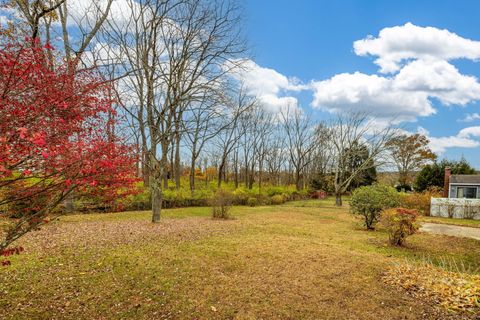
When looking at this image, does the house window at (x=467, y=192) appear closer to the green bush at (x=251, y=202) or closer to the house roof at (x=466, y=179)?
the house roof at (x=466, y=179)

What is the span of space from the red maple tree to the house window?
31505 millimetres

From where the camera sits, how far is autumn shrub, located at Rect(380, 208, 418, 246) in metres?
8.27

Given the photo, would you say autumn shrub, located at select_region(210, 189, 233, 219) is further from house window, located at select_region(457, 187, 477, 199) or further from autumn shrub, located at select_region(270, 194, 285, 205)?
house window, located at select_region(457, 187, 477, 199)

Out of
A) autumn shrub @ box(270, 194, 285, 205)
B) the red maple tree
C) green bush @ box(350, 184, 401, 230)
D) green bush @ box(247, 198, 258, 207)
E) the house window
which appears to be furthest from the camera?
the house window

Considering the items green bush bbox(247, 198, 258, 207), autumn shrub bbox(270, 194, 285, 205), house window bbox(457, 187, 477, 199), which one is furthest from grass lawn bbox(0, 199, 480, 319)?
house window bbox(457, 187, 477, 199)

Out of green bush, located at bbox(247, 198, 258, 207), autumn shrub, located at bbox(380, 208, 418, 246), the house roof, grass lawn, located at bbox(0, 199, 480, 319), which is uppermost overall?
the house roof

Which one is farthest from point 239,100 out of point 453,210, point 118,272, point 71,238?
point 118,272

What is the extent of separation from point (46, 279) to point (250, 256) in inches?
154

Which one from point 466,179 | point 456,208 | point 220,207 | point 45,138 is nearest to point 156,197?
point 220,207

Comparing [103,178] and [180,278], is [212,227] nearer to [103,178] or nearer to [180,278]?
[180,278]

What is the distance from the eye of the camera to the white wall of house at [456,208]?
698 inches

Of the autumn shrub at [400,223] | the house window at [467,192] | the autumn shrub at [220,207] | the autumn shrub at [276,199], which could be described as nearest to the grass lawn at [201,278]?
the autumn shrub at [400,223]

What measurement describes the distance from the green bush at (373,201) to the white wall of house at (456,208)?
32.8ft

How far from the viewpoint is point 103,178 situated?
3.40 metres
